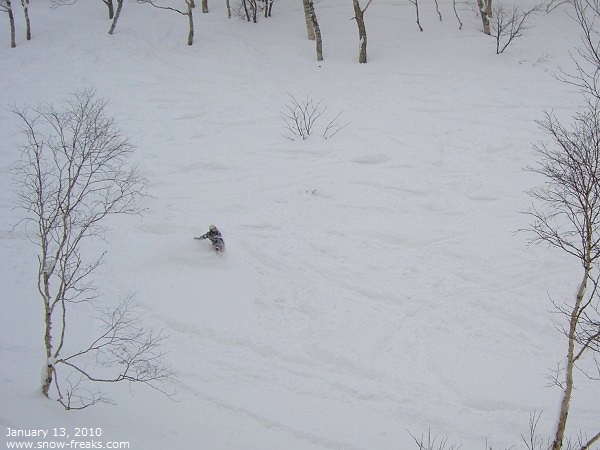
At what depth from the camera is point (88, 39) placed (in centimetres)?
2286

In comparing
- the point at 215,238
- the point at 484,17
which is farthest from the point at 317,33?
the point at 215,238

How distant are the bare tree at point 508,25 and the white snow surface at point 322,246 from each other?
1.67 ft

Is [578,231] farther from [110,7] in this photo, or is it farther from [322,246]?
[110,7]

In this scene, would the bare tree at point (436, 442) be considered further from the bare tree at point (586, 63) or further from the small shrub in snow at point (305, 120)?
the small shrub in snow at point (305, 120)

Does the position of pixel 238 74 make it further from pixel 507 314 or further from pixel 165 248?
pixel 507 314

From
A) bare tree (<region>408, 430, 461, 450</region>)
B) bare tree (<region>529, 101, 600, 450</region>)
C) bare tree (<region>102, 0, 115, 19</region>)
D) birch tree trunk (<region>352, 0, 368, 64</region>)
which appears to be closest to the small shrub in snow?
birch tree trunk (<region>352, 0, 368, 64</region>)

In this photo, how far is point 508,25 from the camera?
70.5 ft

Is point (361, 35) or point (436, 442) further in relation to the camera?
point (361, 35)

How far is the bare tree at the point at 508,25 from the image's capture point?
20.5 metres

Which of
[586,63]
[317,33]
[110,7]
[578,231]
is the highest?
[110,7]

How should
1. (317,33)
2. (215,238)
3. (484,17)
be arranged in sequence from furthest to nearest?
1. (484,17)
2. (317,33)
3. (215,238)

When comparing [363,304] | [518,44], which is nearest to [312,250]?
[363,304]

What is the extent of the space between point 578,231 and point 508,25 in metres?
16.4

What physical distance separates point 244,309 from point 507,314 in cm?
554
